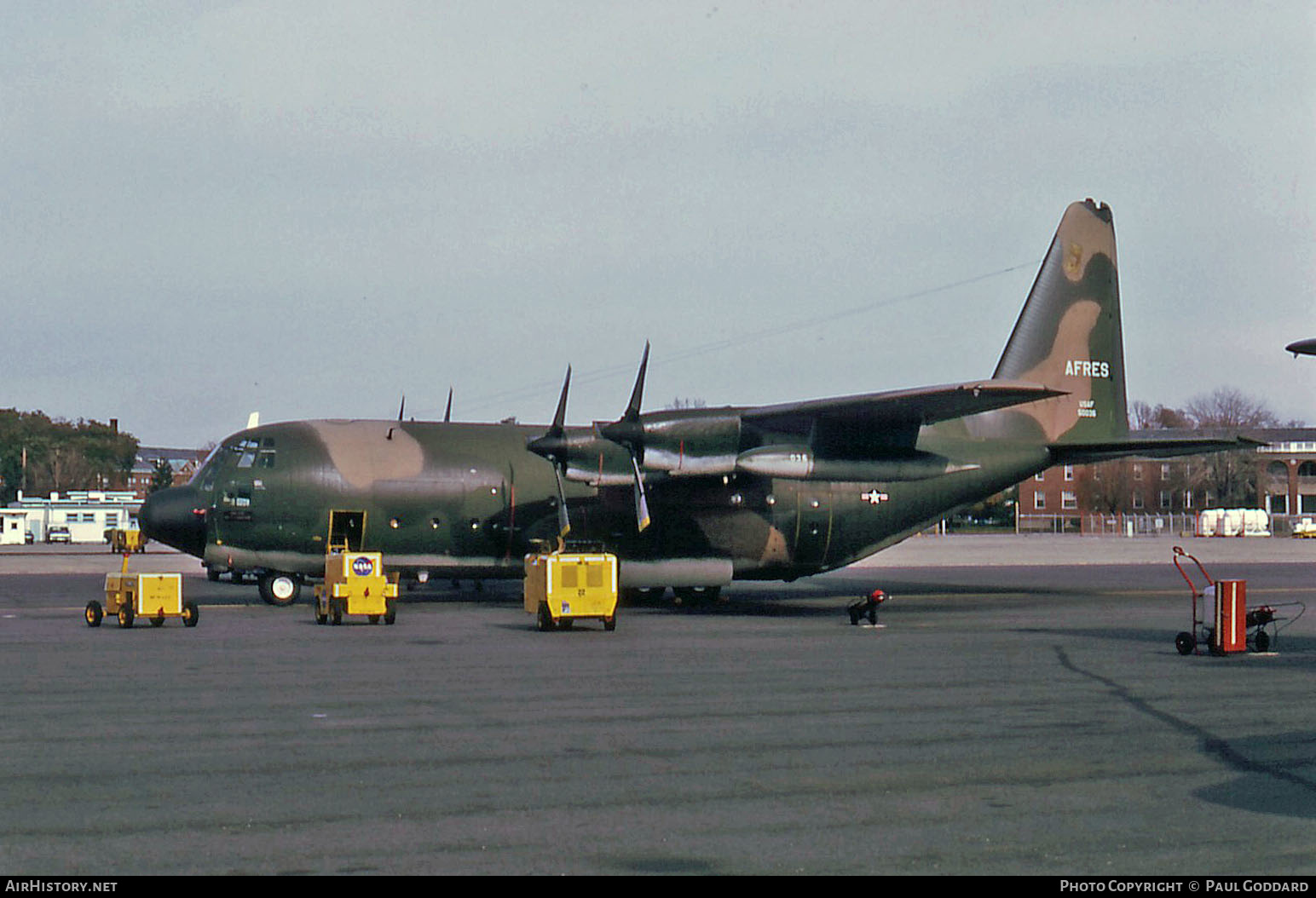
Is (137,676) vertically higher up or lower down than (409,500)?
lower down

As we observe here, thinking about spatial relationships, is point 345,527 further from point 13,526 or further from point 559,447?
point 13,526

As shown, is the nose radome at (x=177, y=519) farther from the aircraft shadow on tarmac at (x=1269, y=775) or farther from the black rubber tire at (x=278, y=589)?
the aircraft shadow on tarmac at (x=1269, y=775)

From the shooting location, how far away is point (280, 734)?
12070mm

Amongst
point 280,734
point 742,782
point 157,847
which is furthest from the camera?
point 280,734

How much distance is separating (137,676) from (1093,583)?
30.7 meters

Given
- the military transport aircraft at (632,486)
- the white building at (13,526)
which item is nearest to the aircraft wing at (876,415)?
the military transport aircraft at (632,486)

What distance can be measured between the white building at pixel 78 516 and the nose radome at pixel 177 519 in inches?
3354

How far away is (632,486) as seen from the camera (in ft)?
98.2

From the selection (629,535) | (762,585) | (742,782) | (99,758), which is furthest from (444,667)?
(762,585)

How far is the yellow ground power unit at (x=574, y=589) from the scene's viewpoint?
23.5m

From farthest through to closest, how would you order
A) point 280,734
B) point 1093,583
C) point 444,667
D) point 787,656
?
point 1093,583 < point 787,656 < point 444,667 < point 280,734

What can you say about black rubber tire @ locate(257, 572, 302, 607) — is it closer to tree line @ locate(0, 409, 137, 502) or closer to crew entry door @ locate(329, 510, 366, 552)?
crew entry door @ locate(329, 510, 366, 552)
